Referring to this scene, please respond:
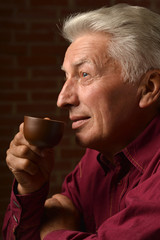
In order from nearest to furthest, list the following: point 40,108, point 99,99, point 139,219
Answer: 1. point 139,219
2. point 99,99
3. point 40,108

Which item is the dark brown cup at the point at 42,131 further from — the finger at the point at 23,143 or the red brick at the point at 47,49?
the red brick at the point at 47,49

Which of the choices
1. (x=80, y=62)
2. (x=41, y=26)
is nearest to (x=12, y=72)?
(x=41, y=26)

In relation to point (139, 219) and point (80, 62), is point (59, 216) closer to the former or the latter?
point (139, 219)

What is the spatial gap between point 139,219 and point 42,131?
17.6 inches

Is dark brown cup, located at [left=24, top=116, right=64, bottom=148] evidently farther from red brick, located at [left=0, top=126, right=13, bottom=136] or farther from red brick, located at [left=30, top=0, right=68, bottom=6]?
red brick, located at [left=30, top=0, right=68, bottom=6]

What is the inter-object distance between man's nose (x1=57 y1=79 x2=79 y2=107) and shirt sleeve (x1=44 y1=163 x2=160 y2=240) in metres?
0.44

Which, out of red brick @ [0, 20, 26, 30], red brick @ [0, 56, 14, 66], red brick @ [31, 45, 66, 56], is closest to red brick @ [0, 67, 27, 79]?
red brick @ [0, 56, 14, 66]

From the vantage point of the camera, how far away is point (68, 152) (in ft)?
8.46

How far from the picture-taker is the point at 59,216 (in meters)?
1.32

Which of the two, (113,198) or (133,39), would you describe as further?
(113,198)

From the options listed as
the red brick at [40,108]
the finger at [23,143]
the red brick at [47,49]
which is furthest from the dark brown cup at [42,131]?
the red brick at [47,49]

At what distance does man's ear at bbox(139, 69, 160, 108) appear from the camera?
126 cm

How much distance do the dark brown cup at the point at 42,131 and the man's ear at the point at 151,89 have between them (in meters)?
0.33

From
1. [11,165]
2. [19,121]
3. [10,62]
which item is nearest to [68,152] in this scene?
[19,121]
